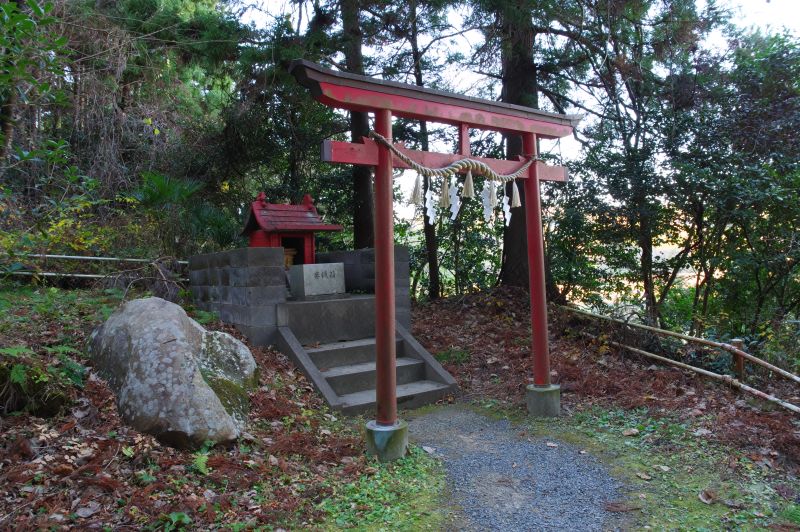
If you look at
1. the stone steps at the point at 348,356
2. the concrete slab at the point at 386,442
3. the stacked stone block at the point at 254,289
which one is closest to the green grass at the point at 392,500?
the concrete slab at the point at 386,442

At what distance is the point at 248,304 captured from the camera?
21.0ft

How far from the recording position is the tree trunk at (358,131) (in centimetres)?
949

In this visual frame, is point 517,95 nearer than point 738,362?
No

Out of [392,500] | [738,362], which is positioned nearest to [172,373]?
[392,500]

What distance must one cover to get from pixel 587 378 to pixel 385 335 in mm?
3033

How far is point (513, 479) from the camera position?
13.5 feet

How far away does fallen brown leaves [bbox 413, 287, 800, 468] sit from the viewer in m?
4.73

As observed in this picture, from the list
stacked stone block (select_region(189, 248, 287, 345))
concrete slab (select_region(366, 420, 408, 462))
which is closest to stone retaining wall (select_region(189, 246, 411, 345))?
stacked stone block (select_region(189, 248, 287, 345))

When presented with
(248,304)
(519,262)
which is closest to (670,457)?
(248,304)

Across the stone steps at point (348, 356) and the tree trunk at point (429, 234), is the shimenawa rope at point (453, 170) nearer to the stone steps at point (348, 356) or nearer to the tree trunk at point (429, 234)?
the stone steps at point (348, 356)

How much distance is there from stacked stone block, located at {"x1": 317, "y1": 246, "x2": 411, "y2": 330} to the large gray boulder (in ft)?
8.87

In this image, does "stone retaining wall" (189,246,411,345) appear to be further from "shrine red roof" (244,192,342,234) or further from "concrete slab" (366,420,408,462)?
"concrete slab" (366,420,408,462)

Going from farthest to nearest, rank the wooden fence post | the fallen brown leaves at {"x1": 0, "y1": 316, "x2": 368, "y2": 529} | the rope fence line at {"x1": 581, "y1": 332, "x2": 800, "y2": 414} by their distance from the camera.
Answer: the wooden fence post < the rope fence line at {"x1": 581, "y1": 332, "x2": 800, "y2": 414} < the fallen brown leaves at {"x1": 0, "y1": 316, "x2": 368, "y2": 529}

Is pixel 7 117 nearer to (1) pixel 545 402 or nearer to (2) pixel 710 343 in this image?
(1) pixel 545 402
